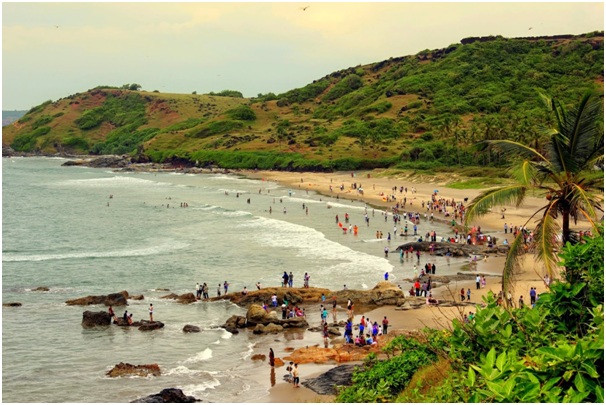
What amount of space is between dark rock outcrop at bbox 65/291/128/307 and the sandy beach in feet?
34.4

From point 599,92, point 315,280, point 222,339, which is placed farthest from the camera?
point 315,280

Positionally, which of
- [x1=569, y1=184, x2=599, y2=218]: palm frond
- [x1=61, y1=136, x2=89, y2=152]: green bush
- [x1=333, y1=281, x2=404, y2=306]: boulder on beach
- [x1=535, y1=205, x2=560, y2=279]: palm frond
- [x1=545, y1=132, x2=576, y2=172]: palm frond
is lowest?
[x1=333, y1=281, x2=404, y2=306]: boulder on beach

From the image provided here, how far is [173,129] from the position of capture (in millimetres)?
169500

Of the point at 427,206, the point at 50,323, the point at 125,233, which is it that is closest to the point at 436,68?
the point at 427,206

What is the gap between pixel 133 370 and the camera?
22.0 meters

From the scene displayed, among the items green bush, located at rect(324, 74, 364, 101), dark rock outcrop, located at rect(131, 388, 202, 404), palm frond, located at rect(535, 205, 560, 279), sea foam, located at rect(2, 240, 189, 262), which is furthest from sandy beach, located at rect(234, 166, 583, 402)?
green bush, located at rect(324, 74, 364, 101)

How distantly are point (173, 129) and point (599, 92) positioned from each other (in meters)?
164

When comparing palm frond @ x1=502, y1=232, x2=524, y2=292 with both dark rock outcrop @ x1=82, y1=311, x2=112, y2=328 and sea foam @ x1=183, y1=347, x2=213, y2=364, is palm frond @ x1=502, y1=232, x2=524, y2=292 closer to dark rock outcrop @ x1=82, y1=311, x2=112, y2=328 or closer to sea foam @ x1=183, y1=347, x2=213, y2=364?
sea foam @ x1=183, y1=347, x2=213, y2=364

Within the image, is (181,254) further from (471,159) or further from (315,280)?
(471,159)

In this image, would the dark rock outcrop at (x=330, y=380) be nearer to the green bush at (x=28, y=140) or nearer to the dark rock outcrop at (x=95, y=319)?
the dark rock outcrop at (x=95, y=319)

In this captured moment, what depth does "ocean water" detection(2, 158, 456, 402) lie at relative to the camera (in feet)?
71.8

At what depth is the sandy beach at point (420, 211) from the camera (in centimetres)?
2080

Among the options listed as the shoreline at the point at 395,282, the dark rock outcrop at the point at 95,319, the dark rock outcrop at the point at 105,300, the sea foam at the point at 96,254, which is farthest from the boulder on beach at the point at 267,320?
the sea foam at the point at 96,254

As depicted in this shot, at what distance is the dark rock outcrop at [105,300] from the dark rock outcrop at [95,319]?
116 inches
